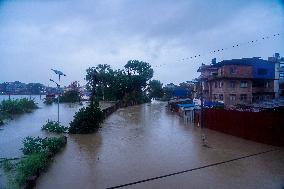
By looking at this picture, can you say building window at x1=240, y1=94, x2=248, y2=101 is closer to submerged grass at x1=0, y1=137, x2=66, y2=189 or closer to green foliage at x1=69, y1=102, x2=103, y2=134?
green foliage at x1=69, y1=102, x2=103, y2=134

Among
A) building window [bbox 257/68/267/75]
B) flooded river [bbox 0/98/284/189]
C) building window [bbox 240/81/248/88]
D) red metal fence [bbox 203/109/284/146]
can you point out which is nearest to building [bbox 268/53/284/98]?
building window [bbox 257/68/267/75]

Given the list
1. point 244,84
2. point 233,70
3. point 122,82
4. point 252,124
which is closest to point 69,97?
point 122,82

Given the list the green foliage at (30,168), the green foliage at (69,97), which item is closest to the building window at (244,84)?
the green foliage at (30,168)

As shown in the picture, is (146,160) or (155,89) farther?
(155,89)

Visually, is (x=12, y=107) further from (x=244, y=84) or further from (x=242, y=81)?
(x=244, y=84)

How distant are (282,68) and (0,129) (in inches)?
1737

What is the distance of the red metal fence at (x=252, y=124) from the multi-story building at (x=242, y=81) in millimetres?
15958

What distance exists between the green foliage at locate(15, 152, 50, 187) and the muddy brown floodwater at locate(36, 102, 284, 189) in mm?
393

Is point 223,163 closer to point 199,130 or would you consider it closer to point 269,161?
point 269,161

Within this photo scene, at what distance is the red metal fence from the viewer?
16281 millimetres

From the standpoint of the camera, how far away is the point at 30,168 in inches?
409

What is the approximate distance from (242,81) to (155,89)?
52692 mm

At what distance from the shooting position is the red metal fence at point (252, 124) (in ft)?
53.4

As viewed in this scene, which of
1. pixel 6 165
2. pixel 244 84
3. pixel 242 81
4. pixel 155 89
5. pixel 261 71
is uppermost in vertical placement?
pixel 261 71
